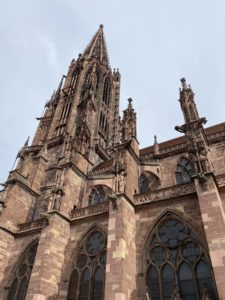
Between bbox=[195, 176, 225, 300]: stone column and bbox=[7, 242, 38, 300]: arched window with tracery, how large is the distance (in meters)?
8.20

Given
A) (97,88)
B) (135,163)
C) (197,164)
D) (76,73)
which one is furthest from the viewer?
(76,73)

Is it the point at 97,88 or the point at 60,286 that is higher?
the point at 97,88

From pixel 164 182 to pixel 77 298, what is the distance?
7251 mm

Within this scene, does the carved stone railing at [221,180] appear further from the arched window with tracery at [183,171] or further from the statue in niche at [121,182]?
the arched window with tracery at [183,171]

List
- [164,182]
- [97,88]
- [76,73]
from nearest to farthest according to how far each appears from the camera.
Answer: [164,182], [97,88], [76,73]

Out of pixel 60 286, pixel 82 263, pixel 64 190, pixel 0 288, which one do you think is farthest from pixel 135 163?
pixel 0 288

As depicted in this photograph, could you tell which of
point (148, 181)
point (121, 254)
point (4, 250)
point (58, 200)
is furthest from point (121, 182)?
point (4, 250)

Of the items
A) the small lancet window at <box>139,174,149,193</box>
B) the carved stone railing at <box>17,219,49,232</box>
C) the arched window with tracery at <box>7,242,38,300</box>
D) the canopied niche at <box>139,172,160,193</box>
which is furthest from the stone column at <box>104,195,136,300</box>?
the arched window with tracery at <box>7,242,38,300</box>

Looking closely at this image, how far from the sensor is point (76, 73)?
106 feet

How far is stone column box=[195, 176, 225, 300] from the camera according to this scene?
6.67 m

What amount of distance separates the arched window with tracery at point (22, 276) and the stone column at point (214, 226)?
820 cm

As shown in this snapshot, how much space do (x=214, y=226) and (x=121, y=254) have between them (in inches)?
119

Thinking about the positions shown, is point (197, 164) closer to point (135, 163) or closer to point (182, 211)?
point (182, 211)

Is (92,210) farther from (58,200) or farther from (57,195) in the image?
(57,195)
